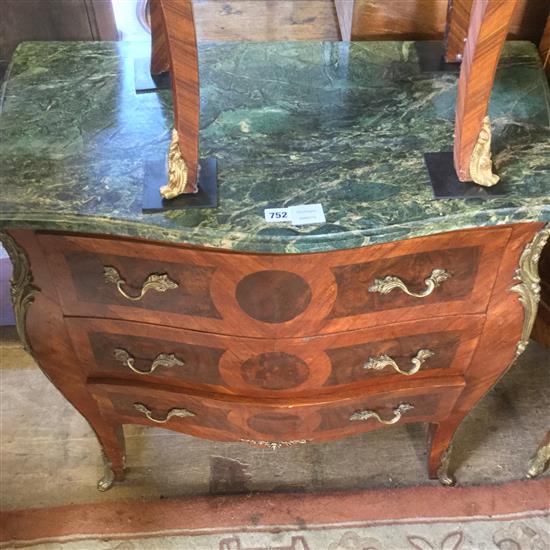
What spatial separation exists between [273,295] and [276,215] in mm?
135

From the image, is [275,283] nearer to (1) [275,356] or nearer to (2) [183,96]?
(1) [275,356]

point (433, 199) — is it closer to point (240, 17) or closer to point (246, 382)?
point (246, 382)

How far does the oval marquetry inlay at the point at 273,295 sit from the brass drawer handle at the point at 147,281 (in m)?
0.11

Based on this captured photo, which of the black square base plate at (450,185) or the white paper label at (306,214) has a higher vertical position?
the black square base plate at (450,185)

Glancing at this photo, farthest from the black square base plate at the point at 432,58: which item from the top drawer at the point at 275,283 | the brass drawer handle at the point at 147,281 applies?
the brass drawer handle at the point at 147,281

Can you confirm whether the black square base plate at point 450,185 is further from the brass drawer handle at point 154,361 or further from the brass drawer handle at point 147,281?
the brass drawer handle at point 154,361

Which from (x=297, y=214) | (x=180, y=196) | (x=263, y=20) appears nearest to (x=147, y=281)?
(x=180, y=196)

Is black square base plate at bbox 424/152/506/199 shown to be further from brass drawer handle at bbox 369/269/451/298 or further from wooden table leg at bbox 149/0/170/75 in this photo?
wooden table leg at bbox 149/0/170/75

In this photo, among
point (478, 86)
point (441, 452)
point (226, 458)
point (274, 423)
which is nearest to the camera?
point (478, 86)

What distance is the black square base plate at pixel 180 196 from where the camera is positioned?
92 cm

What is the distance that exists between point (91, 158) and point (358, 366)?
1.84 feet

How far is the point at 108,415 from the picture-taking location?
1.30 meters

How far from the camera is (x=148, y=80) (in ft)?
3.73

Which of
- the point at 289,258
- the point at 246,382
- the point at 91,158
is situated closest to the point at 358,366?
the point at 246,382
